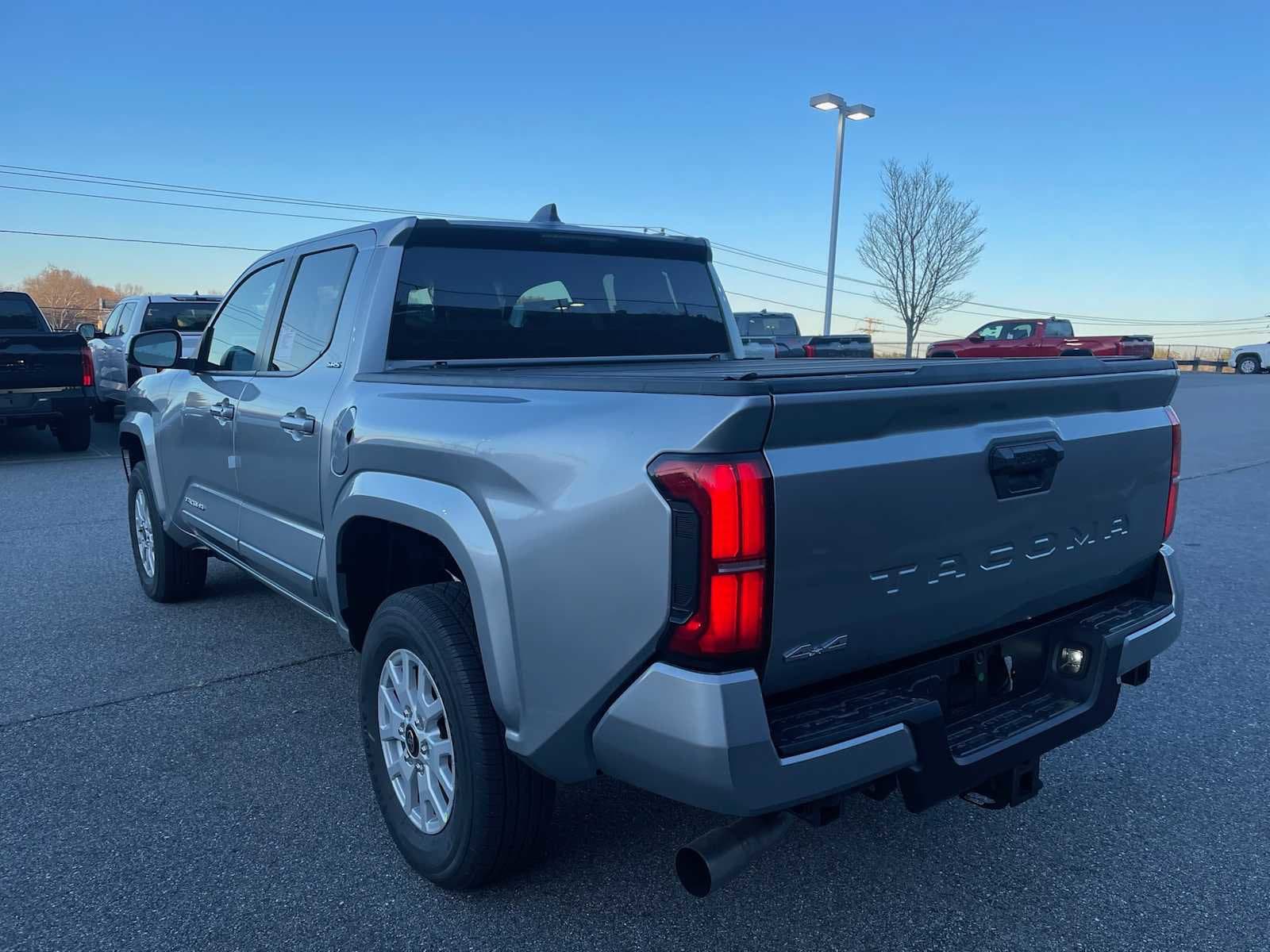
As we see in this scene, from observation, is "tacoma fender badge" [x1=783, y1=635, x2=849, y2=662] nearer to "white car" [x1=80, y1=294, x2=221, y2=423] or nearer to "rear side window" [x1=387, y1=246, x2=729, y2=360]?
"rear side window" [x1=387, y1=246, x2=729, y2=360]

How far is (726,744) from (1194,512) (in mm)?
8241

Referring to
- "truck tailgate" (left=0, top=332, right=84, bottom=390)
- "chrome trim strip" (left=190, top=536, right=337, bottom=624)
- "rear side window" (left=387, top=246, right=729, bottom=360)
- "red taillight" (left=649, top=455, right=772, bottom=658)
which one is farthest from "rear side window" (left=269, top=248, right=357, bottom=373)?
A: "truck tailgate" (left=0, top=332, right=84, bottom=390)

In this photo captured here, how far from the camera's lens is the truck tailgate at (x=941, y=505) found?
2035mm

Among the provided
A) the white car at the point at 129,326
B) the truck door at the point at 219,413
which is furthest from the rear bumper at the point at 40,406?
the truck door at the point at 219,413

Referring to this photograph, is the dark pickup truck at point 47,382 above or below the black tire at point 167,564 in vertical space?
above

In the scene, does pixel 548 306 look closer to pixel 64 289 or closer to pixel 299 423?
pixel 299 423

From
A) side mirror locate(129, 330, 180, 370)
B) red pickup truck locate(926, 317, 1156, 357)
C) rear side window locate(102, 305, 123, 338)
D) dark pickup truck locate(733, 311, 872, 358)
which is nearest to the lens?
side mirror locate(129, 330, 180, 370)

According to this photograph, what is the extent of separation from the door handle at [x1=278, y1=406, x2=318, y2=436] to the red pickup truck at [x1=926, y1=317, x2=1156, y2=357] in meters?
25.7

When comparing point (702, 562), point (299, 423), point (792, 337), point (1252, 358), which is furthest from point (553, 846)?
point (1252, 358)

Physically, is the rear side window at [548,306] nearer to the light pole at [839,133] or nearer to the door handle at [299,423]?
the door handle at [299,423]

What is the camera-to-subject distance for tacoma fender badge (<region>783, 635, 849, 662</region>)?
2.08m

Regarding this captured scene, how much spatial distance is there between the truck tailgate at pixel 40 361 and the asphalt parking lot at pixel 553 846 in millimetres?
8401

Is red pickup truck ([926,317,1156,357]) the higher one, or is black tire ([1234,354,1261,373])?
red pickup truck ([926,317,1156,357])

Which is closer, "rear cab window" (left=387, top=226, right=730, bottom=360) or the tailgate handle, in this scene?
the tailgate handle
